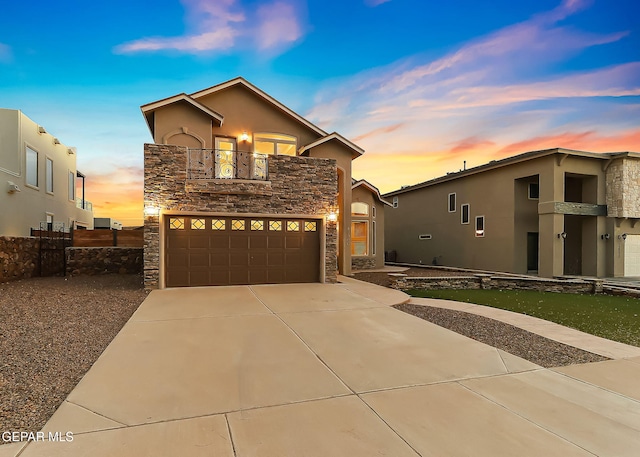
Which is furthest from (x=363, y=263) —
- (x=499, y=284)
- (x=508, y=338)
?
(x=508, y=338)

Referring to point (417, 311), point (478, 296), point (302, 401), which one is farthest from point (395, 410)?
point (478, 296)

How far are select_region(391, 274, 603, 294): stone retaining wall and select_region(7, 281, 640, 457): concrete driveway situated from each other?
6042mm

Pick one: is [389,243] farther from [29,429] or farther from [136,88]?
[29,429]

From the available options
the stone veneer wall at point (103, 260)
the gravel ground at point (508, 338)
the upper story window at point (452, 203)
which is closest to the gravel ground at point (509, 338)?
the gravel ground at point (508, 338)

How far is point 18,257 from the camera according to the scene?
12.3 metres

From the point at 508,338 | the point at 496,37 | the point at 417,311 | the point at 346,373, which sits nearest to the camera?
the point at 346,373

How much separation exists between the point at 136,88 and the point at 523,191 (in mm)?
19552

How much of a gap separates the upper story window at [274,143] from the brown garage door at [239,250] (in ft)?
12.3

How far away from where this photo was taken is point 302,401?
11.4 feet

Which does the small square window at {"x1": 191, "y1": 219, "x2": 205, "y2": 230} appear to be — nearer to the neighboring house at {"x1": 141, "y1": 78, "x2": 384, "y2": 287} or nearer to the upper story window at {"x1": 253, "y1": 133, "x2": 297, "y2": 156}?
the neighboring house at {"x1": 141, "y1": 78, "x2": 384, "y2": 287}

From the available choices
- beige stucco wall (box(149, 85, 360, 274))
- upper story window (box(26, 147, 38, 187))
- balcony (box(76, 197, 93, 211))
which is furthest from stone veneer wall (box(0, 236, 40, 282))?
balcony (box(76, 197, 93, 211))

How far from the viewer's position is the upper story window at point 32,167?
15688mm

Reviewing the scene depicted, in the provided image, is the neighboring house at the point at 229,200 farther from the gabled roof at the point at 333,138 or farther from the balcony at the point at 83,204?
the balcony at the point at 83,204

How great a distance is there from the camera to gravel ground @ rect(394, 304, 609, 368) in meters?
4.98
